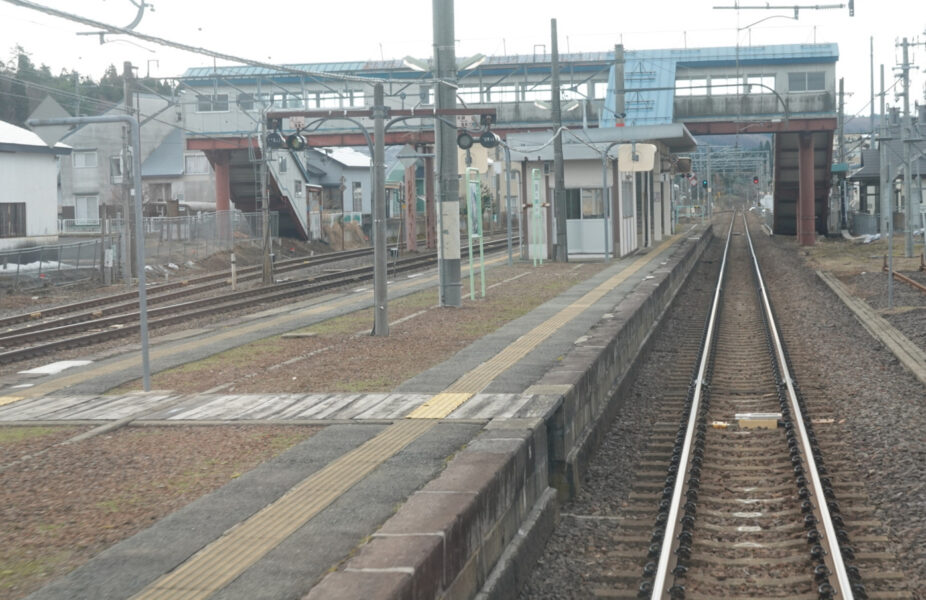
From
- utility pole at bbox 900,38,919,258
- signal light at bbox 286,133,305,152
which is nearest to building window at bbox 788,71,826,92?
utility pole at bbox 900,38,919,258

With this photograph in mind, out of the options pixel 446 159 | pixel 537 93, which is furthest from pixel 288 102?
pixel 446 159

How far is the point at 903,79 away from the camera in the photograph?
3778 cm

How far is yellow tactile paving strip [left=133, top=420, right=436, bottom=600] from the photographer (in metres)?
5.24

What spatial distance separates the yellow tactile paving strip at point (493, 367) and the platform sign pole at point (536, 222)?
29.5 ft

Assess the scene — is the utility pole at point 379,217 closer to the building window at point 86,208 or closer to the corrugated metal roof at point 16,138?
the corrugated metal roof at point 16,138

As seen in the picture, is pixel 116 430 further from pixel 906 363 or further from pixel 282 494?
pixel 906 363

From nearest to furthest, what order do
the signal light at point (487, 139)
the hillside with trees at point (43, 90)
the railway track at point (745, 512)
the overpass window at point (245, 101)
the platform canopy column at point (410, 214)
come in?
the railway track at point (745, 512) → the signal light at point (487, 139) → the overpass window at point (245, 101) → the platform canopy column at point (410, 214) → the hillside with trees at point (43, 90)

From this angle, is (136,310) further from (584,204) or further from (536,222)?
(584,204)

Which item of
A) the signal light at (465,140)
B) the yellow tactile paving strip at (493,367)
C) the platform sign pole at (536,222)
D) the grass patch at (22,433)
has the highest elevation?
the signal light at (465,140)

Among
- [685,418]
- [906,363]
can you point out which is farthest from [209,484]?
[906,363]

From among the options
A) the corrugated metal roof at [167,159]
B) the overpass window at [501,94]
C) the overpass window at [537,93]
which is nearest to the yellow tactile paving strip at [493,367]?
the overpass window at [501,94]

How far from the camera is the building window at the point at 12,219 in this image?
36.1 metres

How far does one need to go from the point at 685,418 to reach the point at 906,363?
4216 millimetres

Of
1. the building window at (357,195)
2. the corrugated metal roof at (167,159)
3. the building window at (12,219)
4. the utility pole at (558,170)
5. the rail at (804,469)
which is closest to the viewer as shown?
the rail at (804,469)
